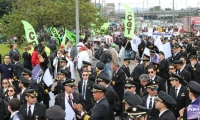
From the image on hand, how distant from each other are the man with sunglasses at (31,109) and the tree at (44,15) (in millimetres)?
19049

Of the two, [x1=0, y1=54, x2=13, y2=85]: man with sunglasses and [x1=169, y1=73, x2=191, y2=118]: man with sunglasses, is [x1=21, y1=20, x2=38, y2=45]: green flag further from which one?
[x1=169, y1=73, x2=191, y2=118]: man with sunglasses

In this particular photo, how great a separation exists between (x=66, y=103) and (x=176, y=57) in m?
9.77

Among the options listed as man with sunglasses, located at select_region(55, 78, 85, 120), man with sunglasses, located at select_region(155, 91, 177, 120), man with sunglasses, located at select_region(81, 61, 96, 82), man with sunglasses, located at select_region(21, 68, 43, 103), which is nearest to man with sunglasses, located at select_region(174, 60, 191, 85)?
man with sunglasses, located at select_region(81, 61, 96, 82)

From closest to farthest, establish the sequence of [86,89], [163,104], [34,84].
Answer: [163,104] → [34,84] → [86,89]

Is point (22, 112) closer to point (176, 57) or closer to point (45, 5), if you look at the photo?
point (176, 57)

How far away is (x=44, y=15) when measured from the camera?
27.0 meters

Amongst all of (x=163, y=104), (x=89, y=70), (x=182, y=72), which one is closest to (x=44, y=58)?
(x=89, y=70)

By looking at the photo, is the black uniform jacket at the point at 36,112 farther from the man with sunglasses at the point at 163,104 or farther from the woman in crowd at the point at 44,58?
the woman in crowd at the point at 44,58

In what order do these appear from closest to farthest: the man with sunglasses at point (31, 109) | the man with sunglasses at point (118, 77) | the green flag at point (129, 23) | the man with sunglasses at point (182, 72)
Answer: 1. the man with sunglasses at point (31, 109)
2. the man with sunglasses at point (118, 77)
3. the man with sunglasses at point (182, 72)
4. the green flag at point (129, 23)

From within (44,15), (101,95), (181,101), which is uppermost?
(44,15)

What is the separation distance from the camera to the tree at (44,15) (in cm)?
2658

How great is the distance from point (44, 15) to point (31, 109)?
64.7 feet

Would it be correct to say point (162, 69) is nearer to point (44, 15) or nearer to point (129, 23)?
point (129, 23)

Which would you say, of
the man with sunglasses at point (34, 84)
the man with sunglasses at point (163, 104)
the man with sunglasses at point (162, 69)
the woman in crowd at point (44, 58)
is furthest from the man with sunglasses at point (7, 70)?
the man with sunglasses at point (163, 104)
